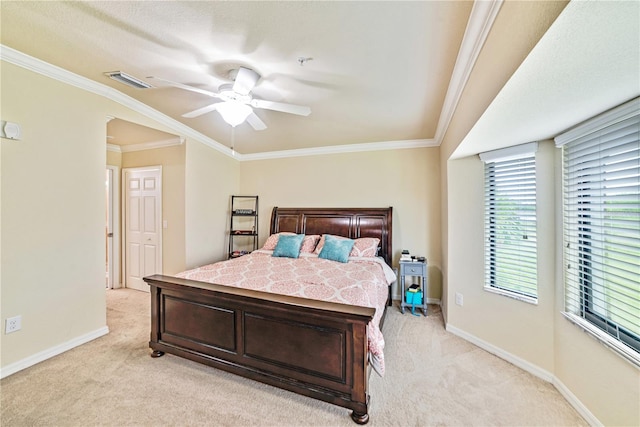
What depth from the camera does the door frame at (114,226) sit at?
4328mm

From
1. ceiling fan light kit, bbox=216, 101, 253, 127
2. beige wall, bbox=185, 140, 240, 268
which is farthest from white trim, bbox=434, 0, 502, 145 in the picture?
beige wall, bbox=185, 140, 240, 268

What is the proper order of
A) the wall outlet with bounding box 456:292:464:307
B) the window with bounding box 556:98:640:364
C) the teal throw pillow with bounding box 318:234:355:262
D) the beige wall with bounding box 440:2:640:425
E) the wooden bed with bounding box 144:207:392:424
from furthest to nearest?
the teal throw pillow with bounding box 318:234:355:262 < the wall outlet with bounding box 456:292:464:307 < the wooden bed with bounding box 144:207:392:424 < the window with bounding box 556:98:640:364 < the beige wall with bounding box 440:2:640:425

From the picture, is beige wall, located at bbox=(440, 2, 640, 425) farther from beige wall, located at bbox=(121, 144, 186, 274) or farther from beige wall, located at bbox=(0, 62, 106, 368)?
beige wall, located at bbox=(121, 144, 186, 274)

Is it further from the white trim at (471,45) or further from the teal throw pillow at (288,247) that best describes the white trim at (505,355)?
the white trim at (471,45)

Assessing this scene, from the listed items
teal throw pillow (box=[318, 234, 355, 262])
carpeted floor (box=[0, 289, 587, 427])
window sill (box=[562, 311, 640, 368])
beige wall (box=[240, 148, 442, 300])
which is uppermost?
beige wall (box=[240, 148, 442, 300])

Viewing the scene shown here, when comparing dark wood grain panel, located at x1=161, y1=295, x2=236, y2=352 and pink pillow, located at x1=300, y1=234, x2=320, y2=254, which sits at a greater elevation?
pink pillow, located at x1=300, y1=234, x2=320, y2=254

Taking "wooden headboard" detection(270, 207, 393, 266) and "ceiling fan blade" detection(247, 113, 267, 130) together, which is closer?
"ceiling fan blade" detection(247, 113, 267, 130)

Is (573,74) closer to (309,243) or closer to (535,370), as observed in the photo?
(535,370)

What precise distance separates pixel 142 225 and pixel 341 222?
11.0 feet

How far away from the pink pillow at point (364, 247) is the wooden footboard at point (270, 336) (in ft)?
5.76

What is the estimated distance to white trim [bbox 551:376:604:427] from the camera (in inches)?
64.9

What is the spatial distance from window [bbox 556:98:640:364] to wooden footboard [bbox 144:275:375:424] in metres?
1.51

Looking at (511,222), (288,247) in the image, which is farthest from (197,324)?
(511,222)

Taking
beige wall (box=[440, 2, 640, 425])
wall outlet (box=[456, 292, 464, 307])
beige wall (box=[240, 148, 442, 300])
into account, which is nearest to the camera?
beige wall (box=[440, 2, 640, 425])
